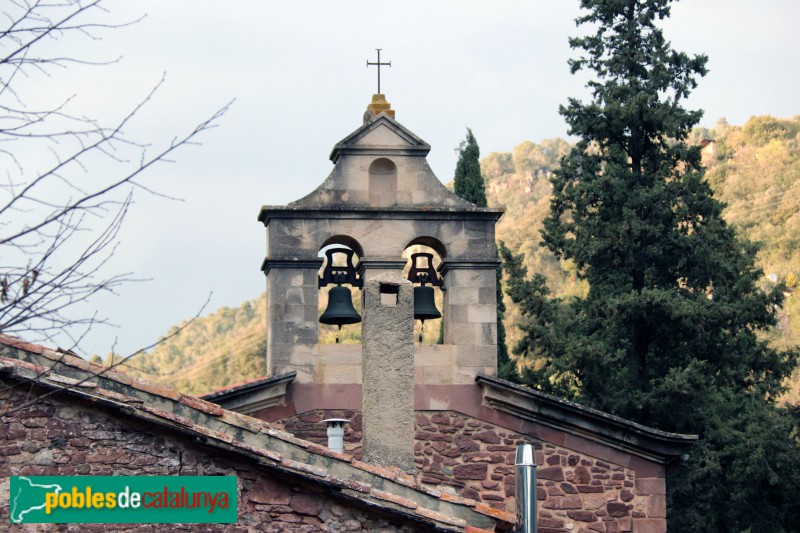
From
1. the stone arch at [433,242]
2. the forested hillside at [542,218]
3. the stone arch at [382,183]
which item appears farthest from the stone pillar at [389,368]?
the forested hillside at [542,218]

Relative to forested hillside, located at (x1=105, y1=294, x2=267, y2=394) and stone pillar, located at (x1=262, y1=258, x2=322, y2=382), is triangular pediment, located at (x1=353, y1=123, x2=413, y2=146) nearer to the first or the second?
stone pillar, located at (x1=262, y1=258, x2=322, y2=382)

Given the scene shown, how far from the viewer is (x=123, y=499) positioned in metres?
10.3

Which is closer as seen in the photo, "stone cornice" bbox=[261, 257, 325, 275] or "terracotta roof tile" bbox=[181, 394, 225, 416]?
"terracotta roof tile" bbox=[181, 394, 225, 416]

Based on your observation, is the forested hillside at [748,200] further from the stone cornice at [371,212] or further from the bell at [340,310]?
the bell at [340,310]

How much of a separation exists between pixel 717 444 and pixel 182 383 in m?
38.4

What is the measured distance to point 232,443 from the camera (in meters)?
10.4

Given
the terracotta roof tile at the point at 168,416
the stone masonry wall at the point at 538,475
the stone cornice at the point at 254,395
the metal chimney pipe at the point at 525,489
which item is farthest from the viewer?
the stone masonry wall at the point at 538,475

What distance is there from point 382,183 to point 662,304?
5.72 metres

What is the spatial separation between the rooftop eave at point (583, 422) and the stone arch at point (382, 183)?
1.98 m

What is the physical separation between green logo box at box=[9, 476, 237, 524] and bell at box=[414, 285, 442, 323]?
15.5 feet

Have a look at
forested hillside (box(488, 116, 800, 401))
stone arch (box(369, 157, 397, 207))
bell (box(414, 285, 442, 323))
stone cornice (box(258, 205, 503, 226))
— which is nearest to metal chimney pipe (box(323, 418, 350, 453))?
bell (box(414, 285, 442, 323))

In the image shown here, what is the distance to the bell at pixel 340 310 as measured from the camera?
584 inches

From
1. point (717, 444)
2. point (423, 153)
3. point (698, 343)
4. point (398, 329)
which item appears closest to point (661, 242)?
point (698, 343)

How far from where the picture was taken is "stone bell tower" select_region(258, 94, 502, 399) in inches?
586
